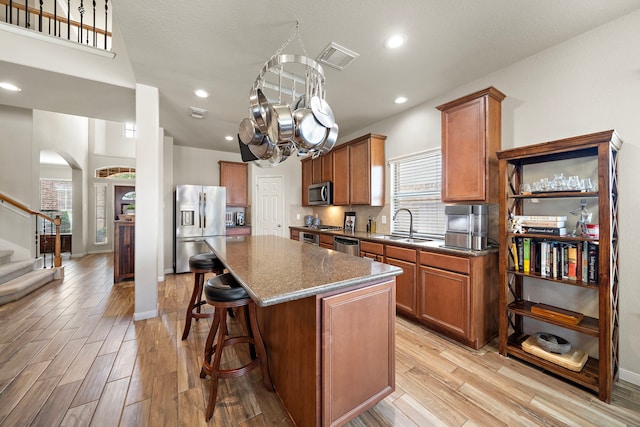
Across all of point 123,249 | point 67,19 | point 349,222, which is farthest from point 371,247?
point 67,19

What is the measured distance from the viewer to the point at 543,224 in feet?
6.59

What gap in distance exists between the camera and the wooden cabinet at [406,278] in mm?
2748

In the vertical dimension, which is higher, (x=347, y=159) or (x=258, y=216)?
(x=347, y=159)

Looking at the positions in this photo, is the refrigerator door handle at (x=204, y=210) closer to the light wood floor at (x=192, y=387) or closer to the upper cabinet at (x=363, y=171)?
the light wood floor at (x=192, y=387)

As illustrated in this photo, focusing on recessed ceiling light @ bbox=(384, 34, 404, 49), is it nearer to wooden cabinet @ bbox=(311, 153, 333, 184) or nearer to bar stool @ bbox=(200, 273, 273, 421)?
bar stool @ bbox=(200, 273, 273, 421)

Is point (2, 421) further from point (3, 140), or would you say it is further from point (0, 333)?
point (3, 140)

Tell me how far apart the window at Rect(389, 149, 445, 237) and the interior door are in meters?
2.82

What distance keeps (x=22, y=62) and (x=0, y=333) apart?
2.70m

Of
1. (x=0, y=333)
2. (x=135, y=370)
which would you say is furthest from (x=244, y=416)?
(x=0, y=333)

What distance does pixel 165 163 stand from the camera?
484cm

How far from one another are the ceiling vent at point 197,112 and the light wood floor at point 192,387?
2836 millimetres

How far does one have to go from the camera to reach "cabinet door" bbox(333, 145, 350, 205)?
167 inches

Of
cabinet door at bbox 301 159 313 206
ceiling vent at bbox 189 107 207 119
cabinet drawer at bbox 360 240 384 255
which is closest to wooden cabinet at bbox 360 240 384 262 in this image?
cabinet drawer at bbox 360 240 384 255

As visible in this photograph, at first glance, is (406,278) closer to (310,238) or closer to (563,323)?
(563,323)
